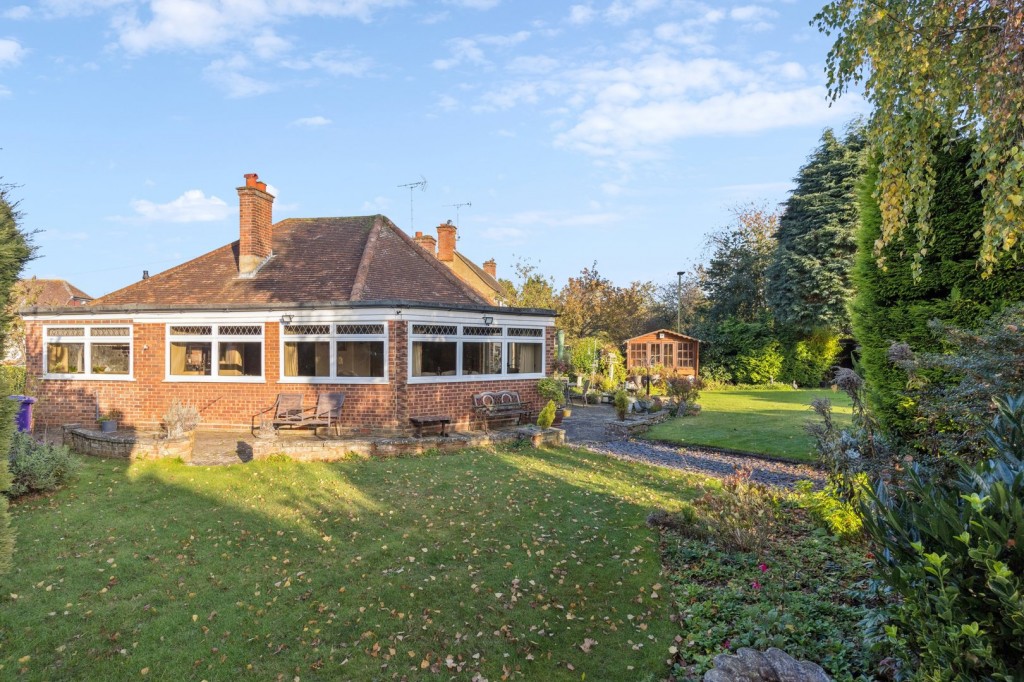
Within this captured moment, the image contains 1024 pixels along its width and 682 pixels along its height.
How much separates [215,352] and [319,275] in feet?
11.3

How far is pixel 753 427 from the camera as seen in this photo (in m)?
15.1

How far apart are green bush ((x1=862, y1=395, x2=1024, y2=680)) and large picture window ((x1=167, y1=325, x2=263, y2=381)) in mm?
13896

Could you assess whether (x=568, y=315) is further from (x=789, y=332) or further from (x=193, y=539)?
(x=193, y=539)

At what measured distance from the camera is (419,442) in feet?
38.4

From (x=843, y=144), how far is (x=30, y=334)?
A: 3700 cm

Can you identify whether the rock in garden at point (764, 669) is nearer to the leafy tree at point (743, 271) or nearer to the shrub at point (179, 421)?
the shrub at point (179, 421)

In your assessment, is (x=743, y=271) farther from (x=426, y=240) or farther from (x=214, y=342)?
(x=214, y=342)

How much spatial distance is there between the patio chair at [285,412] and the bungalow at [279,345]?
26 cm

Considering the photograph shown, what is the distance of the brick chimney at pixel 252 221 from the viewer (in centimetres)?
1600

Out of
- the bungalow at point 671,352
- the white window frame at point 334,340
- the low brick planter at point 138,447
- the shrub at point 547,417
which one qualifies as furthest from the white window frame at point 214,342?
the bungalow at point 671,352

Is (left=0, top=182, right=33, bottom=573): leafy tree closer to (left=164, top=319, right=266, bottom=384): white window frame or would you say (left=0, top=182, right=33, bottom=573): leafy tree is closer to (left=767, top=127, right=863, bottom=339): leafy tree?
(left=164, top=319, right=266, bottom=384): white window frame

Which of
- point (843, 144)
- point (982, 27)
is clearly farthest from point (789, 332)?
point (982, 27)

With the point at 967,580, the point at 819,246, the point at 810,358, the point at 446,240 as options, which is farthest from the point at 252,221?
the point at 810,358

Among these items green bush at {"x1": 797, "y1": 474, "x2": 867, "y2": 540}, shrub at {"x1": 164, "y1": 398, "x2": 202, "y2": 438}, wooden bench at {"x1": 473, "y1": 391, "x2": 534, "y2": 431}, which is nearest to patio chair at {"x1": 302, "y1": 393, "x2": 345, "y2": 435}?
shrub at {"x1": 164, "y1": 398, "x2": 202, "y2": 438}
